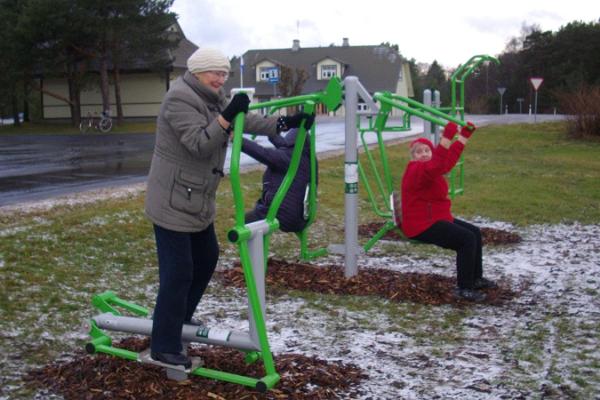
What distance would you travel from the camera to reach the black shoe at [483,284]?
18.4ft

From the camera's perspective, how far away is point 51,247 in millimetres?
6301

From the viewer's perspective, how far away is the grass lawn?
444cm

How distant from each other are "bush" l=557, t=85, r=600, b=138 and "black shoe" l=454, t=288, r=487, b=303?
20860 mm

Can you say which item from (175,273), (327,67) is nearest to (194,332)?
(175,273)

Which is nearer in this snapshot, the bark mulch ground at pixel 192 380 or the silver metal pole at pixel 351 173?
the bark mulch ground at pixel 192 380

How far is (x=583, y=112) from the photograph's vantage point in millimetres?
24562

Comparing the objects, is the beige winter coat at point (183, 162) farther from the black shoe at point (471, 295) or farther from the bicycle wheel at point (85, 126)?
the bicycle wheel at point (85, 126)

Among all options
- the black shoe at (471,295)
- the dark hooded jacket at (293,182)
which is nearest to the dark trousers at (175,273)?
the dark hooded jacket at (293,182)

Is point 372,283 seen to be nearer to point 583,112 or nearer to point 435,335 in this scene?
point 435,335

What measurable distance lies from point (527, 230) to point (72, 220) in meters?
5.22

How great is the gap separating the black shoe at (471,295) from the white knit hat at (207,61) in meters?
2.87

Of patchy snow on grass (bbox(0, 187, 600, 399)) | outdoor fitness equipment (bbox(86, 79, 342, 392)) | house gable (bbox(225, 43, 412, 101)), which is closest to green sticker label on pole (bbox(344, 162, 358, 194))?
patchy snow on grass (bbox(0, 187, 600, 399))

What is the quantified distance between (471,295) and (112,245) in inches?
134

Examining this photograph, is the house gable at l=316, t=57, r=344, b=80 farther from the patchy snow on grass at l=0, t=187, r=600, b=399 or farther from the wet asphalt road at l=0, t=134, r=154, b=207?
the patchy snow on grass at l=0, t=187, r=600, b=399
